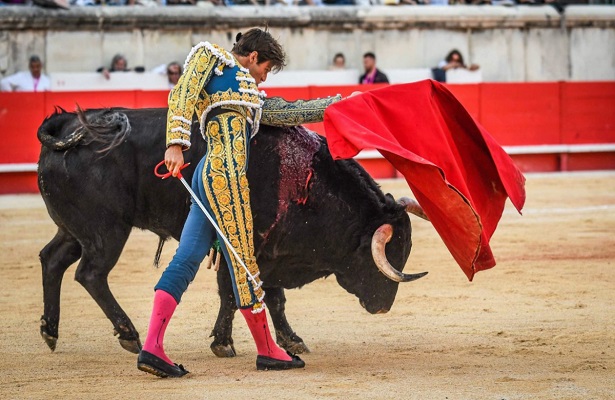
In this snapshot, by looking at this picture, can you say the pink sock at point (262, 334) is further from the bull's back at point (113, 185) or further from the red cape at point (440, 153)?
the bull's back at point (113, 185)

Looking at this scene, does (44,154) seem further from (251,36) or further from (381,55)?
(381,55)

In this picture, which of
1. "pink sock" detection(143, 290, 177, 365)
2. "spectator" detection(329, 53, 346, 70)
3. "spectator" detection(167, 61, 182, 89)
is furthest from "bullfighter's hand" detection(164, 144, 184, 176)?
"spectator" detection(329, 53, 346, 70)

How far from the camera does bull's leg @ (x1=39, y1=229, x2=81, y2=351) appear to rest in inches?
188

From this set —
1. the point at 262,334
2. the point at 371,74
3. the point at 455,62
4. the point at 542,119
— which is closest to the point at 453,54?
the point at 455,62

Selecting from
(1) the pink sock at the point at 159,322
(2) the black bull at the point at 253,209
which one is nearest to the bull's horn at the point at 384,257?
(2) the black bull at the point at 253,209

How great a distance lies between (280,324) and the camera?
4.72m

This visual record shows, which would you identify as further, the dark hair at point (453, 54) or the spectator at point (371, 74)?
the dark hair at point (453, 54)

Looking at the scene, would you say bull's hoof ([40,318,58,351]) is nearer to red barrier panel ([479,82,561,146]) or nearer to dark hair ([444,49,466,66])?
red barrier panel ([479,82,561,146])

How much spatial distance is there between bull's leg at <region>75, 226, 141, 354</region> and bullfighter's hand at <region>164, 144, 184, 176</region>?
0.91 metres

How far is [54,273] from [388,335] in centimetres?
143

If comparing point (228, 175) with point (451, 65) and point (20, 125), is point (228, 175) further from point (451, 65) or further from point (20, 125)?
point (451, 65)

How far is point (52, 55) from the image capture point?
41.7ft

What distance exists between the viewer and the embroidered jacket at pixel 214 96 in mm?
3906

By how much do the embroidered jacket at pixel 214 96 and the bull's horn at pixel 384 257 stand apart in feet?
1.68
